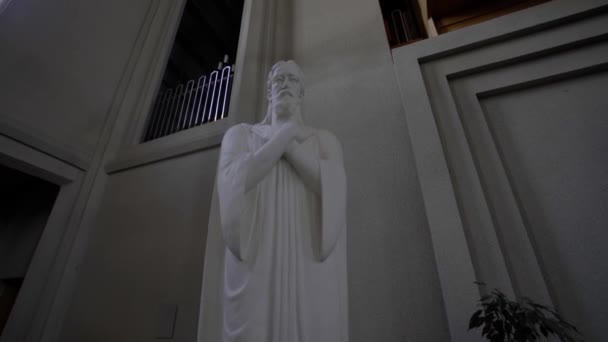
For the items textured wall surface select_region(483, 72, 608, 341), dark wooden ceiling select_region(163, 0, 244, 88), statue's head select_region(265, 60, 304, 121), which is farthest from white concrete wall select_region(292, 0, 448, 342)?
dark wooden ceiling select_region(163, 0, 244, 88)

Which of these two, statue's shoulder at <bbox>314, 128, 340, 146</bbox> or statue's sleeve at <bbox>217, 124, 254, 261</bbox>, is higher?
statue's shoulder at <bbox>314, 128, 340, 146</bbox>

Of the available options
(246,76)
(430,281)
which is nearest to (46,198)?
(246,76)

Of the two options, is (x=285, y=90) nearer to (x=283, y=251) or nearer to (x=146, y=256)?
(x=283, y=251)

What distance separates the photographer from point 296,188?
1.30m

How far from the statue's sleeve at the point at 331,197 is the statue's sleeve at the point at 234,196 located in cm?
30

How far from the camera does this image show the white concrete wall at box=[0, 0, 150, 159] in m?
3.00

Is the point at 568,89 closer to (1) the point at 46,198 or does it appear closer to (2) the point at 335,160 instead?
(2) the point at 335,160

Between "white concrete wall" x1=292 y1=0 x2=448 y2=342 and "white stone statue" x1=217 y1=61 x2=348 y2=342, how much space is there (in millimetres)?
852

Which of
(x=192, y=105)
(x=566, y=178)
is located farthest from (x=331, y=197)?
(x=192, y=105)

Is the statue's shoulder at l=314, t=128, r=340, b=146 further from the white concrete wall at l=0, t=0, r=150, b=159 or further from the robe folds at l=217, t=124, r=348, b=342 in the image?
the white concrete wall at l=0, t=0, r=150, b=159

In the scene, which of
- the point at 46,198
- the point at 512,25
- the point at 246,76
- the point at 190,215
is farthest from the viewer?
the point at 46,198

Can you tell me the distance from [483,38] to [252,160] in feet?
7.67

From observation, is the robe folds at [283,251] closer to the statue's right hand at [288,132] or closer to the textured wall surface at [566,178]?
the statue's right hand at [288,132]

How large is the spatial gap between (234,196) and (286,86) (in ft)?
2.05
